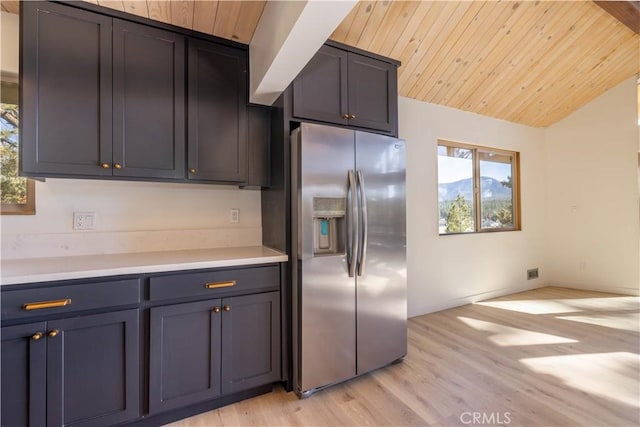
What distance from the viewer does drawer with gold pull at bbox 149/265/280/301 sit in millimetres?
1571

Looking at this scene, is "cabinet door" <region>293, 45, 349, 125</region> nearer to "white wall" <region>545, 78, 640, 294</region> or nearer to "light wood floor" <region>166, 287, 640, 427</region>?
"light wood floor" <region>166, 287, 640, 427</region>

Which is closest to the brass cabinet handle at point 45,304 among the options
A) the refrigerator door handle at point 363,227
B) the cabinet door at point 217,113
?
the cabinet door at point 217,113

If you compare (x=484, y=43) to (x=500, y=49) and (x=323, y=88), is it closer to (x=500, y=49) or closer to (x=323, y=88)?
(x=500, y=49)

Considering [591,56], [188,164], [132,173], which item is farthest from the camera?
[591,56]

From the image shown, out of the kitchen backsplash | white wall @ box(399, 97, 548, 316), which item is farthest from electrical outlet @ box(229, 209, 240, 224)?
white wall @ box(399, 97, 548, 316)

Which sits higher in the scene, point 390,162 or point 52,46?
point 52,46

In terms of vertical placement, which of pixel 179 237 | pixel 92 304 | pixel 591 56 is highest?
pixel 591 56

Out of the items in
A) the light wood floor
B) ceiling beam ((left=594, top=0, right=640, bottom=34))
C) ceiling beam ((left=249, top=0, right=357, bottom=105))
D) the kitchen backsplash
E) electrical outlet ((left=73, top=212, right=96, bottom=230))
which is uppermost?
ceiling beam ((left=594, top=0, right=640, bottom=34))

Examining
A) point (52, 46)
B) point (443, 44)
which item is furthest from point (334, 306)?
point (443, 44)

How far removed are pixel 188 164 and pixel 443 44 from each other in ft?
7.81

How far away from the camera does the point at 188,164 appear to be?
189 centimetres

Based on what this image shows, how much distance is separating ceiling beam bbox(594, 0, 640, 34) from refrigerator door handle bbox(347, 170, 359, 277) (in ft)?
9.35

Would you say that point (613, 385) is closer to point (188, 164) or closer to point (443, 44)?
point (443, 44)

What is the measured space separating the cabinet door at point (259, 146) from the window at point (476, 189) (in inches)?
89.5
